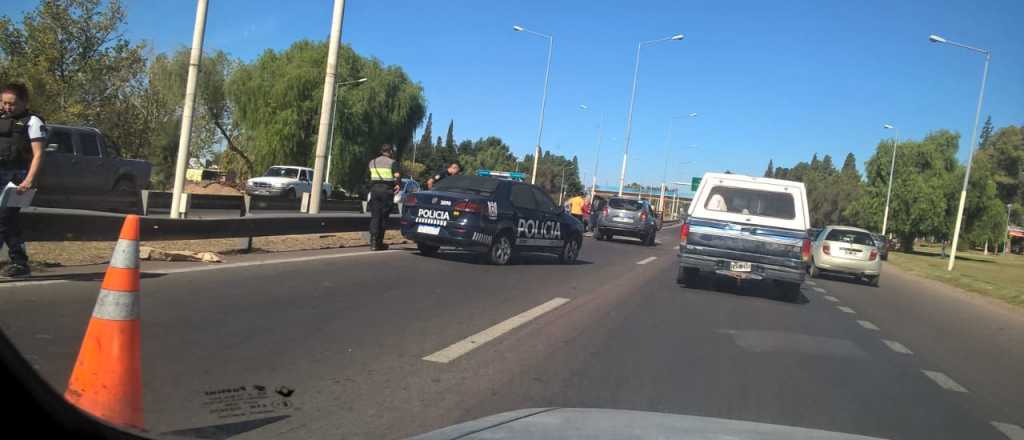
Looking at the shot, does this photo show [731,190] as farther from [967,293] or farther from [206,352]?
[967,293]

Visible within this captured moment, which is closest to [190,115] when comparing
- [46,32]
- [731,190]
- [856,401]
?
[731,190]

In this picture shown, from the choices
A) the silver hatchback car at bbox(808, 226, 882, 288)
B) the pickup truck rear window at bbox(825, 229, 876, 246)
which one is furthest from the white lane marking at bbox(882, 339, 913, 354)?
the pickup truck rear window at bbox(825, 229, 876, 246)

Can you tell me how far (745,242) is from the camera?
469 inches

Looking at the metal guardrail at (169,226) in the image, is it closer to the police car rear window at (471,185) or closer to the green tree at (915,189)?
the police car rear window at (471,185)

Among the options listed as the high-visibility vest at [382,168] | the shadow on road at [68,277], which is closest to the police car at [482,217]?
the high-visibility vest at [382,168]

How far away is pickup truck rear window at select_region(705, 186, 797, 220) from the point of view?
12266 millimetres

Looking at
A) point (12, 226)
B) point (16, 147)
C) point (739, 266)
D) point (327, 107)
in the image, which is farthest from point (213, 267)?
point (739, 266)

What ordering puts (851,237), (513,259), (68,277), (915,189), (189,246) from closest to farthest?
1. (68,277)
2. (189,246)
3. (513,259)
4. (851,237)
5. (915,189)

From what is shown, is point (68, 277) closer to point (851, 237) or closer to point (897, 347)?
point (897, 347)

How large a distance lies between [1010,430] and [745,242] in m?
6.87

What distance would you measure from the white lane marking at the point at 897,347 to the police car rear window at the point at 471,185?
22.6ft

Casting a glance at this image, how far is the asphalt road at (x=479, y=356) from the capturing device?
175 inches

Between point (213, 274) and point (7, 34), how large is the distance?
26.0m

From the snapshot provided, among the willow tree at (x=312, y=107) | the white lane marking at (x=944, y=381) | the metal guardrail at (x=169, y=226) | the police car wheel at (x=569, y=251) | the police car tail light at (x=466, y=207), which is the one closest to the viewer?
the white lane marking at (x=944, y=381)
